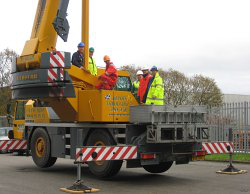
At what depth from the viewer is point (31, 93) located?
1104 centimetres

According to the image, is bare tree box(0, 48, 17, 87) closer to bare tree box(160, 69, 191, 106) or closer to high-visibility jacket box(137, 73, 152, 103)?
bare tree box(160, 69, 191, 106)

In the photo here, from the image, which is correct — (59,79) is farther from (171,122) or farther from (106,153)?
(171,122)

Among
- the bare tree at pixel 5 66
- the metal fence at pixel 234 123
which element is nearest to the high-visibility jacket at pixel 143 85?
the metal fence at pixel 234 123

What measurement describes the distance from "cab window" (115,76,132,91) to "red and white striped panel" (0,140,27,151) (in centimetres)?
398

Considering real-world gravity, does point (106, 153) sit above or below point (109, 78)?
below

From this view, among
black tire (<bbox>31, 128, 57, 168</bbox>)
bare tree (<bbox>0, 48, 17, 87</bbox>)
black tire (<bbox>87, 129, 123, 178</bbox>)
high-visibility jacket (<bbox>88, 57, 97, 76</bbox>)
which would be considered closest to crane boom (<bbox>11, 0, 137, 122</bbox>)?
high-visibility jacket (<bbox>88, 57, 97, 76</bbox>)

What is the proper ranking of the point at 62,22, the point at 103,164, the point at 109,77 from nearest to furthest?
the point at 103,164 < the point at 109,77 < the point at 62,22

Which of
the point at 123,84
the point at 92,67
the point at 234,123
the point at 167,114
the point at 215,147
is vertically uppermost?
the point at 92,67

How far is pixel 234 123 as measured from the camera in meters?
18.2

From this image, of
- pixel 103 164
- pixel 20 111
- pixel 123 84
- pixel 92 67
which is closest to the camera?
pixel 103 164

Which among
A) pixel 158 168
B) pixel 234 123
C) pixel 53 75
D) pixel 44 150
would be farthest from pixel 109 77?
pixel 234 123

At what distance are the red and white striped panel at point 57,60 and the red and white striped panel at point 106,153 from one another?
2.59 meters

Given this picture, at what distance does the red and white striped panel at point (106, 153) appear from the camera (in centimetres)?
881

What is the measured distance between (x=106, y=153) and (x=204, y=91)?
43.9 m
